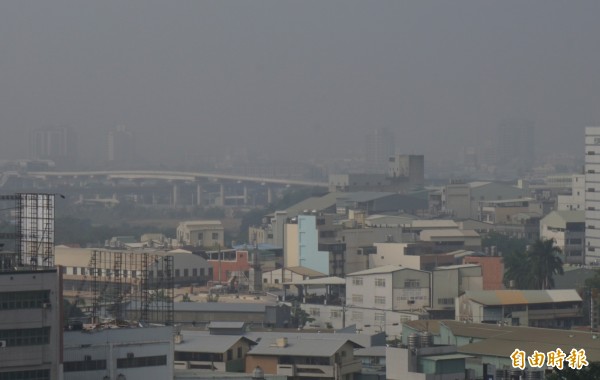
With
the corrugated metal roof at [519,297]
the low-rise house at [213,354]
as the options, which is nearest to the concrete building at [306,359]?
the low-rise house at [213,354]

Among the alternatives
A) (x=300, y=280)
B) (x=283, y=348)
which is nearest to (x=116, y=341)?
(x=283, y=348)

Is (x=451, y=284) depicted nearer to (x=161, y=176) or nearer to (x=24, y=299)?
(x=24, y=299)

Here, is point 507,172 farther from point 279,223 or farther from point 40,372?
point 40,372

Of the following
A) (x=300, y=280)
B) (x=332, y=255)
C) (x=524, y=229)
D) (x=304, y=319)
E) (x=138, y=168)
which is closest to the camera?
(x=304, y=319)

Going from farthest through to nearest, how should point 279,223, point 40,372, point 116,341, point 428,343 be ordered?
point 279,223 < point 428,343 < point 116,341 < point 40,372

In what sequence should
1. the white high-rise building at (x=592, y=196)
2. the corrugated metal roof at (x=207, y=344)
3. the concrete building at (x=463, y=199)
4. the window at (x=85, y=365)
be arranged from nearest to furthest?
the window at (x=85, y=365) → the corrugated metal roof at (x=207, y=344) → the white high-rise building at (x=592, y=196) → the concrete building at (x=463, y=199)

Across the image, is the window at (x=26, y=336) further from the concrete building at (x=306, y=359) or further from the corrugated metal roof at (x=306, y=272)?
the corrugated metal roof at (x=306, y=272)

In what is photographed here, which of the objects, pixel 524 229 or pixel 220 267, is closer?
pixel 220 267

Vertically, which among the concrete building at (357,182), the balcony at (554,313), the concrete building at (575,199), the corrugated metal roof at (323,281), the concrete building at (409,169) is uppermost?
the concrete building at (409,169)
